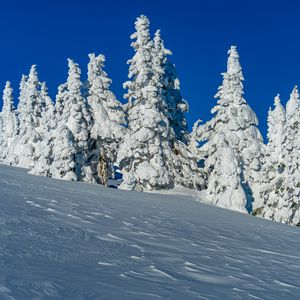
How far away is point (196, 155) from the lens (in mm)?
40375

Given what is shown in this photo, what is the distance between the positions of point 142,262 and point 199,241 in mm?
3381

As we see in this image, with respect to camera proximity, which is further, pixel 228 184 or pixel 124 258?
pixel 228 184

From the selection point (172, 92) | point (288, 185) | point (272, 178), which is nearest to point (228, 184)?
point (288, 185)

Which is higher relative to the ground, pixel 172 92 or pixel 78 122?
pixel 172 92

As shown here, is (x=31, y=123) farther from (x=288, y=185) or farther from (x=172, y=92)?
(x=288, y=185)

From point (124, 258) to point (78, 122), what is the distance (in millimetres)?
32153

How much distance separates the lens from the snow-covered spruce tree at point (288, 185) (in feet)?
104

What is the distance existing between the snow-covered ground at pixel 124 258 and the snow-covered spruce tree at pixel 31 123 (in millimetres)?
42080

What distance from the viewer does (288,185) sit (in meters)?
32.6

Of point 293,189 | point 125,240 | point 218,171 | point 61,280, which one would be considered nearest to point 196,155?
point 218,171

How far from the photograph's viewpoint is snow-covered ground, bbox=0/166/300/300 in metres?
5.12

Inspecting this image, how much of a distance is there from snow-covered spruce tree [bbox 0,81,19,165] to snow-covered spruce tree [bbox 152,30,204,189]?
101ft

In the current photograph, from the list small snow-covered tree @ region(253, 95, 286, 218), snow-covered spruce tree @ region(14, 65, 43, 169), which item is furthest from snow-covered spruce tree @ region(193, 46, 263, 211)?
snow-covered spruce tree @ region(14, 65, 43, 169)

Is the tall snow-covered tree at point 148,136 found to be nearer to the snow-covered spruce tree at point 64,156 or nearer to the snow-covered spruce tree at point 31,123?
the snow-covered spruce tree at point 64,156
